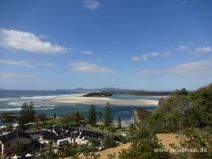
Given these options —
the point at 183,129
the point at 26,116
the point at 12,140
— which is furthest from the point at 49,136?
the point at 183,129

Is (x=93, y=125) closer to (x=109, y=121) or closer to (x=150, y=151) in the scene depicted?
(x=109, y=121)

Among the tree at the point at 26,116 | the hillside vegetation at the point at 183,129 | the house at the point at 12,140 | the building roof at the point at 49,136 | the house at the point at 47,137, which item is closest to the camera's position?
the hillside vegetation at the point at 183,129

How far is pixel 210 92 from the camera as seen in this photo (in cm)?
3534

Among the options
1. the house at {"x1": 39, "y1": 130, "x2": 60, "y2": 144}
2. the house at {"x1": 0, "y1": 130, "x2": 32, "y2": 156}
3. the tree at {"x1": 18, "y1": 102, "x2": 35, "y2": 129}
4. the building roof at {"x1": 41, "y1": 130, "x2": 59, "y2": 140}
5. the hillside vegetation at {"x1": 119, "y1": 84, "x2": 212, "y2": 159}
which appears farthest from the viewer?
the tree at {"x1": 18, "y1": 102, "x2": 35, "y2": 129}

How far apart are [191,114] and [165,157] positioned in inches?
715

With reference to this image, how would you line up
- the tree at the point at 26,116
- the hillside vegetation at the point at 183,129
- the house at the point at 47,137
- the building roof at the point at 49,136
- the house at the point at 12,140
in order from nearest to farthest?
the hillside vegetation at the point at 183,129 → the house at the point at 12,140 → the house at the point at 47,137 → the building roof at the point at 49,136 → the tree at the point at 26,116

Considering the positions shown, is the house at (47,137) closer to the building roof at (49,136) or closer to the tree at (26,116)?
the building roof at (49,136)

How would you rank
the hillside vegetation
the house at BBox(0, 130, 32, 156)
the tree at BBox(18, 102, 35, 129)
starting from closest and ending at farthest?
the hillside vegetation → the house at BBox(0, 130, 32, 156) → the tree at BBox(18, 102, 35, 129)

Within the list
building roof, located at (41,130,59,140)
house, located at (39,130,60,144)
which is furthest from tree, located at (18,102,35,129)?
house, located at (39,130,60,144)

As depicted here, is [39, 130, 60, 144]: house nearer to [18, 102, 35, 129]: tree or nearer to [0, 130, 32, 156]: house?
[0, 130, 32, 156]: house

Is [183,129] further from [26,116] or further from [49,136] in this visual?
[26,116]

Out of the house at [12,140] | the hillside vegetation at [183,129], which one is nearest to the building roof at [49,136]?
the house at [12,140]

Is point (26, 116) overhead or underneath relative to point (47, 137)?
overhead

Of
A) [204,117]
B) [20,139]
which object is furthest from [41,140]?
[204,117]
